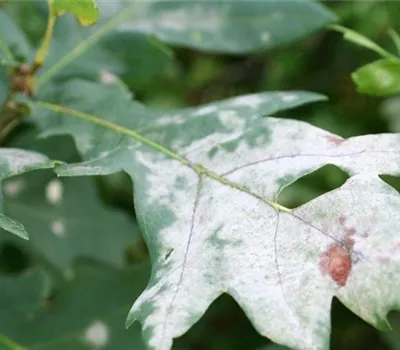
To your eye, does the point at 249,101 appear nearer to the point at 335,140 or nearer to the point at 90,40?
the point at 335,140

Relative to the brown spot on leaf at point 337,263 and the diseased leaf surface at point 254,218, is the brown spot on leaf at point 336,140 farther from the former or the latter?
the brown spot on leaf at point 337,263

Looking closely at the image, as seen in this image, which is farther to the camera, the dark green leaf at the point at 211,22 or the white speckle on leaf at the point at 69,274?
the white speckle on leaf at the point at 69,274

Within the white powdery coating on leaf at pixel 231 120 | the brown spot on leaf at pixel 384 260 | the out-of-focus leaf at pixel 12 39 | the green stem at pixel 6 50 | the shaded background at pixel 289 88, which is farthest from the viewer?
the shaded background at pixel 289 88

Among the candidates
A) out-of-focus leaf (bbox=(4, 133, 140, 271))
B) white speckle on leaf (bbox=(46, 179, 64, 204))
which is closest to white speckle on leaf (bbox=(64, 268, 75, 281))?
out-of-focus leaf (bbox=(4, 133, 140, 271))

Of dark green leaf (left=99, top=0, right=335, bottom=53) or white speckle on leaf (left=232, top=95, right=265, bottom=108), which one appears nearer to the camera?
white speckle on leaf (left=232, top=95, right=265, bottom=108)

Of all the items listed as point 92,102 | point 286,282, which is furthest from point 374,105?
point 286,282

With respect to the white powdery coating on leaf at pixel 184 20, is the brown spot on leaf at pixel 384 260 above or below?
above

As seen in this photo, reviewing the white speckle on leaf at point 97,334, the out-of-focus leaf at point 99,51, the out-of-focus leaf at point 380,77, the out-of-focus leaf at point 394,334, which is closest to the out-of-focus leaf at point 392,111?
the out-of-focus leaf at point 394,334

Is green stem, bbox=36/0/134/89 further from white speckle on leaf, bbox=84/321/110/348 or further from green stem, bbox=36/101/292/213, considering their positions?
white speckle on leaf, bbox=84/321/110/348
